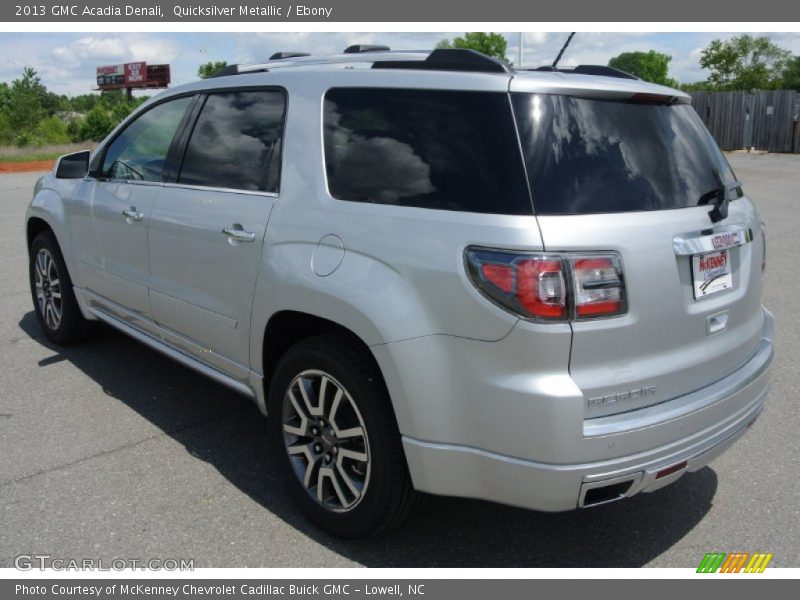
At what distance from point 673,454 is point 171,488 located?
91.0 inches

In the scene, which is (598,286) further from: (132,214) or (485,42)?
(485,42)

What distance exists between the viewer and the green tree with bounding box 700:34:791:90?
43.2 meters

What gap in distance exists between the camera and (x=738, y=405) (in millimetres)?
3055

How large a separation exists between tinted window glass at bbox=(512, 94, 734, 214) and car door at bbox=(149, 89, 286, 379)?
4.28 ft

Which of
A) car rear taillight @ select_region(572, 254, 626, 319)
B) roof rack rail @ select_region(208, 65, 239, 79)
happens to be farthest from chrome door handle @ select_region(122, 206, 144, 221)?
car rear taillight @ select_region(572, 254, 626, 319)

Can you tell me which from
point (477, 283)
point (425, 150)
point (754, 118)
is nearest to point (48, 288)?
point (425, 150)

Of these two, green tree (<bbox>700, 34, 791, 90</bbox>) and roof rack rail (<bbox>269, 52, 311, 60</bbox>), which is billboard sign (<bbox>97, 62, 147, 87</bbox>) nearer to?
green tree (<bbox>700, 34, 791, 90</bbox>)

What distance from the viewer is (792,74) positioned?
46.1 metres

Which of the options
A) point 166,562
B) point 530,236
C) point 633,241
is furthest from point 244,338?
point 633,241

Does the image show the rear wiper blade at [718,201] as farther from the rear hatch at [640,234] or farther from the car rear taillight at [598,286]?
the car rear taillight at [598,286]

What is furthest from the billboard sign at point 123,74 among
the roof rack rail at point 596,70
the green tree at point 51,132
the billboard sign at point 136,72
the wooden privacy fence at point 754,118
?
the roof rack rail at point 596,70

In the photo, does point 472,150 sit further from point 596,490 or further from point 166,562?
point 166,562

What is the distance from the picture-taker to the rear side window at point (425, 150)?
8.74 feet

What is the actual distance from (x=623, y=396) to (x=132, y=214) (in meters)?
3.03
